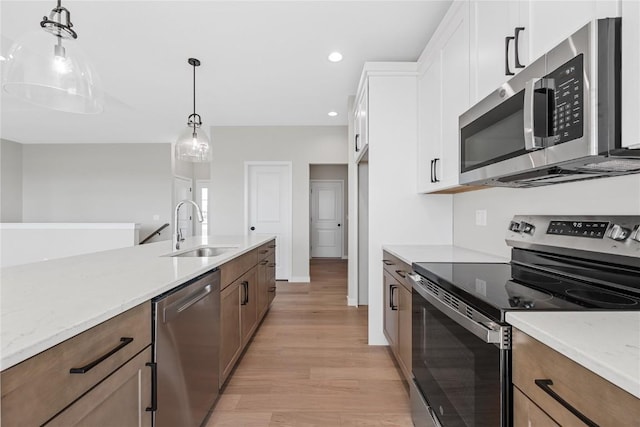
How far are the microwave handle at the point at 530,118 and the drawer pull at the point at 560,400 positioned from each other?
2.39 ft

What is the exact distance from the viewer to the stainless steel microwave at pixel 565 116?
0.86 m

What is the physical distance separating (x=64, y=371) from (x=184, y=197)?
7.87 m

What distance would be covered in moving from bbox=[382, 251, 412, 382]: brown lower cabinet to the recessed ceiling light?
1899 mm

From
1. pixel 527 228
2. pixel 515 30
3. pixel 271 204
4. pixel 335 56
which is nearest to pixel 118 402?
pixel 527 228

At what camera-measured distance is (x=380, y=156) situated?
9.02 ft

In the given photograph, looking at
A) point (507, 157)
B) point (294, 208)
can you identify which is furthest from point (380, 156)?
point (294, 208)

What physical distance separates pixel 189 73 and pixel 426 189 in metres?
2.80

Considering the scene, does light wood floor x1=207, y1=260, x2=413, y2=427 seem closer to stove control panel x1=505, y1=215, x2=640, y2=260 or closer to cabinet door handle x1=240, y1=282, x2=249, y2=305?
cabinet door handle x1=240, y1=282, x2=249, y2=305

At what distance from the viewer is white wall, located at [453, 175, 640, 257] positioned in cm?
118

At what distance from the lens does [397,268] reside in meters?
2.18

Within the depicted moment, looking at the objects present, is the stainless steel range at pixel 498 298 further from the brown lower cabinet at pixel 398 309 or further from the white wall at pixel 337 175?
the white wall at pixel 337 175

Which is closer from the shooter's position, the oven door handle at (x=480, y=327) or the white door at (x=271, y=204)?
the oven door handle at (x=480, y=327)

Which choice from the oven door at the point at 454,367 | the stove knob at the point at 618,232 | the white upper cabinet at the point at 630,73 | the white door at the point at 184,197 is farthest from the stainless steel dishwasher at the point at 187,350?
the white door at the point at 184,197

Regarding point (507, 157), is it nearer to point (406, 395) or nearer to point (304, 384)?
point (406, 395)
